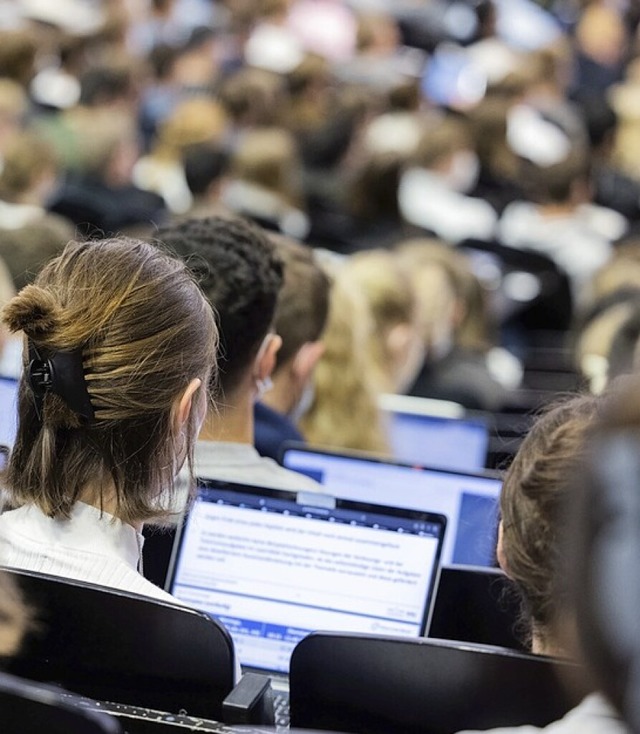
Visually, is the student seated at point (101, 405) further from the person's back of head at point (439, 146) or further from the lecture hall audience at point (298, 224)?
the person's back of head at point (439, 146)

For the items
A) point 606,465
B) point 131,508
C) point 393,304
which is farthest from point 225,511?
point 393,304

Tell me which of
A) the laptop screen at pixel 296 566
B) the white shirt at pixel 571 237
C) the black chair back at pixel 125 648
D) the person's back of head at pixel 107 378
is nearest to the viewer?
the black chair back at pixel 125 648

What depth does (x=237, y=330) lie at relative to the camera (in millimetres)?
2516

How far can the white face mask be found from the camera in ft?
24.3

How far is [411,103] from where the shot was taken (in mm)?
8812

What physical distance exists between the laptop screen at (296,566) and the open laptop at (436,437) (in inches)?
38.2

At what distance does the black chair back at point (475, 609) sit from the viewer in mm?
2016

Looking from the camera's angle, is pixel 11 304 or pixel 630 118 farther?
pixel 630 118

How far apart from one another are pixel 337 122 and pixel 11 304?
6.54 m

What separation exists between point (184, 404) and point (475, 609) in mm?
545

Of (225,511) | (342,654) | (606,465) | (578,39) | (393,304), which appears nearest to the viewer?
(606,465)

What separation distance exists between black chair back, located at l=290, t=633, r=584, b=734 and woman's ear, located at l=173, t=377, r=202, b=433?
16.1 inches

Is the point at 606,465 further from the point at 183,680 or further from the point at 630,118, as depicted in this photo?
Answer: the point at 630,118

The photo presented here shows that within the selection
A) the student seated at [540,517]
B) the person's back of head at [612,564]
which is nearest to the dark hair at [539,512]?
the student seated at [540,517]
